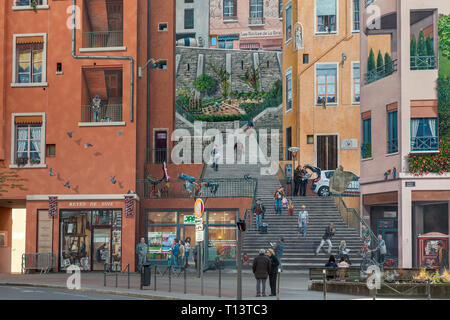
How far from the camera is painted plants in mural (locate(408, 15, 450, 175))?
42938 millimetres

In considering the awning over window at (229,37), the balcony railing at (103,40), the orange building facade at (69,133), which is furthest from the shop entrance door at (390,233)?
the awning over window at (229,37)

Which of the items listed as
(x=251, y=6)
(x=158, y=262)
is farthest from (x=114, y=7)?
(x=251, y=6)

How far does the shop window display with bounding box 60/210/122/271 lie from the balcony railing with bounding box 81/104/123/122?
4.99 metres

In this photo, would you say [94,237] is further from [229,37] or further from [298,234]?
[229,37]

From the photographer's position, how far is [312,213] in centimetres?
4569

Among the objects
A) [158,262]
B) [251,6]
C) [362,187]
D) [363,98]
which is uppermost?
[251,6]

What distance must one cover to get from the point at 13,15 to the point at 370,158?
1995 centimetres

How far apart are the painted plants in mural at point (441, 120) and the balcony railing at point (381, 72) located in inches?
71.8

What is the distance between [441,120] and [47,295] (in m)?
23.4

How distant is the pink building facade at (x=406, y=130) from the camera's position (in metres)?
42.9

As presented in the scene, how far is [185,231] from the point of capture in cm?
4691

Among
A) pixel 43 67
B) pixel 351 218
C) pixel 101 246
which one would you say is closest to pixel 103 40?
pixel 43 67

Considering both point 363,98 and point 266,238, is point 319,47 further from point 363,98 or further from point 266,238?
point 266,238

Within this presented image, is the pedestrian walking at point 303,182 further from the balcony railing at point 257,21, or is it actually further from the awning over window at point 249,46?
the balcony railing at point 257,21
